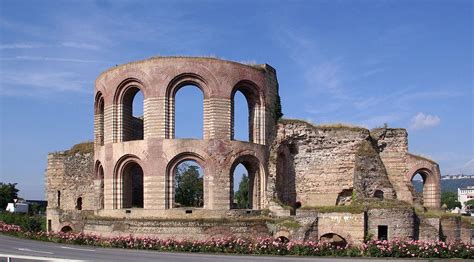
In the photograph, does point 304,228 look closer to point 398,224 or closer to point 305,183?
point 398,224

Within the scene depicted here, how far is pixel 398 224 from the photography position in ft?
97.7

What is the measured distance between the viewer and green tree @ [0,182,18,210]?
8688 centimetres

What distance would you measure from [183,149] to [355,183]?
11.5 m

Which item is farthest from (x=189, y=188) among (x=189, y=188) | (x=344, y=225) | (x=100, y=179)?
(x=344, y=225)

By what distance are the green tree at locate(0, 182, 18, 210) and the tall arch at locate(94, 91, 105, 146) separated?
53435 mm

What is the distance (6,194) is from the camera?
8762 cm

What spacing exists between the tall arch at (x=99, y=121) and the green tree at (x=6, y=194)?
175ft

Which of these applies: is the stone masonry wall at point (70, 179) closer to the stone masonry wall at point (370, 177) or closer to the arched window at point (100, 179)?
the arched window at point (100, 179)

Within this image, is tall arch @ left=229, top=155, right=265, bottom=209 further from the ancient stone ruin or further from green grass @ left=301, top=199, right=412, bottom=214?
green grass @ left=301, top=199, right=412, bottom=214

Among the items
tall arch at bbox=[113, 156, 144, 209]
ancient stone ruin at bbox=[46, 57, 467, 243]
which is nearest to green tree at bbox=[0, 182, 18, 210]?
ancient stone ruin at bbox=[46, 57, 467, 243]

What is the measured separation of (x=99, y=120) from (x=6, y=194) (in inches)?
2170

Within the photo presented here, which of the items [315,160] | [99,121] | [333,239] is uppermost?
[99,121]

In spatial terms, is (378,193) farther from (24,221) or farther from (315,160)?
(24,221)

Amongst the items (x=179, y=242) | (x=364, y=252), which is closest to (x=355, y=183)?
(x=364, y=252)
